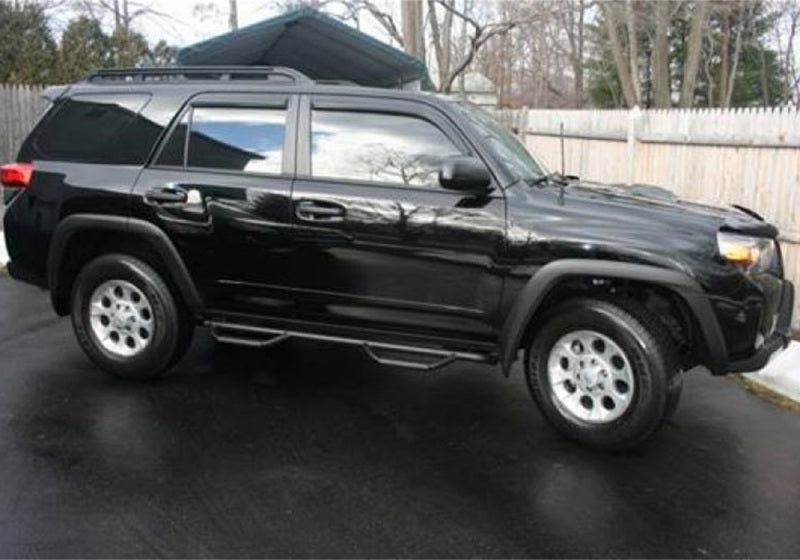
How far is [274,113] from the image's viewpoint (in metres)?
5.06

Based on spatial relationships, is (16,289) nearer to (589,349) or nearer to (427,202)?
(427,202)

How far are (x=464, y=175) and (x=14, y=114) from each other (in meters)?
12.5

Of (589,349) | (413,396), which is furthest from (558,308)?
(413,396)

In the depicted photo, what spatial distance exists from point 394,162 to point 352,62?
8.43 metres

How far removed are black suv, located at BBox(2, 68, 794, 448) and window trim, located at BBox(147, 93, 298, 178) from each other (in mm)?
14

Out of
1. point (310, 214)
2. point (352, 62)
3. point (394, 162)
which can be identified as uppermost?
point (352, 62)

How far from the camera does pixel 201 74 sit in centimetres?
552

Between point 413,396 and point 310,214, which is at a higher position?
point 310,214

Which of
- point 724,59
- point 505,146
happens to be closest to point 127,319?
point 505,146

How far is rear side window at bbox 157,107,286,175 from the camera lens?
5.04 meters

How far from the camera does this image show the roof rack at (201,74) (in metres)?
5.30

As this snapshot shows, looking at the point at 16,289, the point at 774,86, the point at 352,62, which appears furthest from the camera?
the point at 774,86

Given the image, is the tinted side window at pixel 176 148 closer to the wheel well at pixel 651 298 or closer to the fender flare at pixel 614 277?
the fender flare at pixel 614 277

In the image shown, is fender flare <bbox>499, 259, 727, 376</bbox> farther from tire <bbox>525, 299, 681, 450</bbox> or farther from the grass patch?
the grass patch
